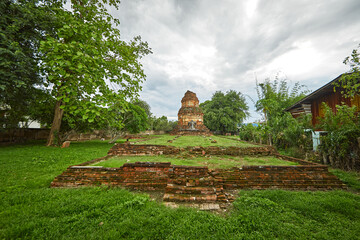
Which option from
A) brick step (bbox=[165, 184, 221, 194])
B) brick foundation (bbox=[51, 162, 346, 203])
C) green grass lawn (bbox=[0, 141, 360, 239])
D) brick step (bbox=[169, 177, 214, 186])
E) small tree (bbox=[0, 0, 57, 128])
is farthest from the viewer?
small tree (bbox=[0, 0, 57, 128])

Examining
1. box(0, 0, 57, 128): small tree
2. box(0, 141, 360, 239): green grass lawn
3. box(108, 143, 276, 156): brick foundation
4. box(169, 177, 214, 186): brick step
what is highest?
box(0, 0, 57, 128): small tree

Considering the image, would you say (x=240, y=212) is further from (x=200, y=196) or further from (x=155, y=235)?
(x=155, y=235)

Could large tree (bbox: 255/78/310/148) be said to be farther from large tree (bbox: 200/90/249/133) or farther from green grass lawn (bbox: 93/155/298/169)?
large tree (bbox: 200/90/249/133)

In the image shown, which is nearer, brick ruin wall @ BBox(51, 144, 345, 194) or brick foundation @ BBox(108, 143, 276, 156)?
brick ruin wall @ BBox(51, 144, 345, 194)

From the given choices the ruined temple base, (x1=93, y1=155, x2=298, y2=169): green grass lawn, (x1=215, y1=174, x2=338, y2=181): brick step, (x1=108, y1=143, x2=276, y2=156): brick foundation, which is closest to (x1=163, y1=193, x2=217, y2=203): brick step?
(x1=215, y1=174, x2=338, y2=181): brick step

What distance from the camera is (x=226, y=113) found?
32688 mm

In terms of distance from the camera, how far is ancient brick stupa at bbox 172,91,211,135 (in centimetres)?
2644

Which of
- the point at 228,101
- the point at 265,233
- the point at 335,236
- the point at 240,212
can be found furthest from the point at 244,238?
the point at 228,101

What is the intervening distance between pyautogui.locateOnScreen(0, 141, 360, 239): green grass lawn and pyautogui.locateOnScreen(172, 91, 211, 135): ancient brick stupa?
22.5 m

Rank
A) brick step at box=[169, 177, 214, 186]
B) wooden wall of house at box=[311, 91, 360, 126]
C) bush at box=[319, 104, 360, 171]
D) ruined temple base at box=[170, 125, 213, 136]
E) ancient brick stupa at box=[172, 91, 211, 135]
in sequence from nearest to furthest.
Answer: brick step at box=[169, 177, 214, 186] < bush at box=[319, 104, 360, 171] < wooden wall of house at box=[311, 91, 360, 126] < ruined temple base at box=[170, 125, 213, 136] < ancient brick stupa at box=[172, 91, 211, 135]

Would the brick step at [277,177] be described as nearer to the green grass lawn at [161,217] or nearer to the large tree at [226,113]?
the green grass lawn at [161,217]

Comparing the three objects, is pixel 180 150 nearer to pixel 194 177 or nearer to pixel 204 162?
pixel 204 162

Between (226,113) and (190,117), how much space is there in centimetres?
1057

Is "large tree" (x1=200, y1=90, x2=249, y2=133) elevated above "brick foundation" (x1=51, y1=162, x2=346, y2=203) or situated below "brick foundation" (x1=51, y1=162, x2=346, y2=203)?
above
